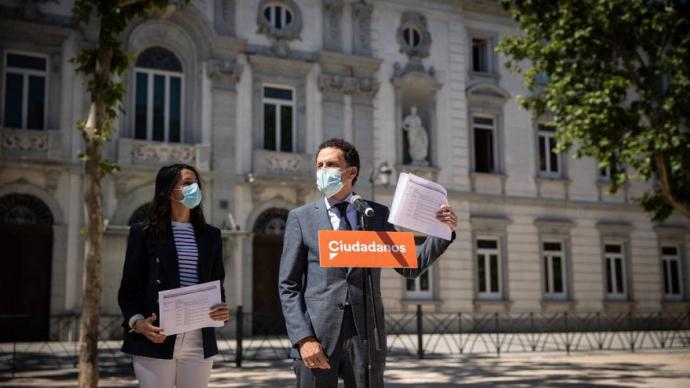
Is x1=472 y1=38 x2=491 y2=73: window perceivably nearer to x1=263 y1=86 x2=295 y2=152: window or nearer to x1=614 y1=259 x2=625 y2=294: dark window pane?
x1=263 y1=86 x2=295 y2=152: window

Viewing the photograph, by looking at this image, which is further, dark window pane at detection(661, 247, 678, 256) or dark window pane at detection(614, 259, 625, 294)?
dark window pane at detection(661, 247, 678, 256)

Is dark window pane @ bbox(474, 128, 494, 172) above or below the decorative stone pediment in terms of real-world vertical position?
below

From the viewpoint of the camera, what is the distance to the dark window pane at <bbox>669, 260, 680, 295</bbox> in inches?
1101

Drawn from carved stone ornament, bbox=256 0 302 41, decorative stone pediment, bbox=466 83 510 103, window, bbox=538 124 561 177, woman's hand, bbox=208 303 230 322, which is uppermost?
carved stone ornament, bbox=256 0 302 41

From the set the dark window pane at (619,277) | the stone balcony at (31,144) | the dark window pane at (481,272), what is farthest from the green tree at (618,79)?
the stone balcony at (31,144)

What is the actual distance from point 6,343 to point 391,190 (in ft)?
40.1

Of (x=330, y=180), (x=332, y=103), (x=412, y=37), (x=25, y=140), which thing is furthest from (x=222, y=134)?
(x=330, y=180)

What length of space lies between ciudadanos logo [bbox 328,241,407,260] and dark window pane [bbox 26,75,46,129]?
1752cm

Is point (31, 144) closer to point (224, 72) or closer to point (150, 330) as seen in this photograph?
point (224, 72)

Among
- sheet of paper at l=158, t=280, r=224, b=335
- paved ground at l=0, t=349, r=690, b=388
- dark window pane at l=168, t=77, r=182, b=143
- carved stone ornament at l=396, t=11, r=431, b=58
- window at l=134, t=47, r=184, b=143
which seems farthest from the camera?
carved stone ornament at l=396, t=11, r=431, b=58

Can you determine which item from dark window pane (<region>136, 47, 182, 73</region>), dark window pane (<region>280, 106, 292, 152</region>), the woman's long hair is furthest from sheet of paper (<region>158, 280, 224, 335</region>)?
dark window pane (<region>280, 106, 292, 152</region>)

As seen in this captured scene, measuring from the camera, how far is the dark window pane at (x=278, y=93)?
22.4 meters

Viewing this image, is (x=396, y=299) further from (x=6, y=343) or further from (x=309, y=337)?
(x=309, y=337)

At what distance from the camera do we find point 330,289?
4.08 meters
